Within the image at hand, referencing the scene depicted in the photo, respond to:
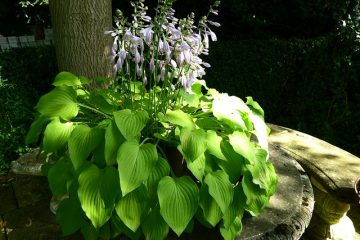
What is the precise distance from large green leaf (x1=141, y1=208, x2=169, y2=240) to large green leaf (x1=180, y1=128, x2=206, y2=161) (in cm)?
27

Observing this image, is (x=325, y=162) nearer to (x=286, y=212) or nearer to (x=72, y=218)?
(x=286, y=212)

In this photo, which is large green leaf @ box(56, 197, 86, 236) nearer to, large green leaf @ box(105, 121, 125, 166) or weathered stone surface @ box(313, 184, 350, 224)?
large green leaf @ box(105, 121, 125, 166)

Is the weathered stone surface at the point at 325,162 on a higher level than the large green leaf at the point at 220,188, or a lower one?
lower

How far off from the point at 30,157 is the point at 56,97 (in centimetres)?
81

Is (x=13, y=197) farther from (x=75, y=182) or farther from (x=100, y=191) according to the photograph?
(x=100, y=191)

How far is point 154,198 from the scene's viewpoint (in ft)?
4.63

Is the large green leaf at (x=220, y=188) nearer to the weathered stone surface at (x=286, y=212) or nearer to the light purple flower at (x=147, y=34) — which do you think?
the weathered stone surface at (x=286, y=212)

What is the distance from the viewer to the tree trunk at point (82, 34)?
2.85 metres

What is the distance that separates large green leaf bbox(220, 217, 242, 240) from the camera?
1.47m

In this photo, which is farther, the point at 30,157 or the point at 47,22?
the point at 47,22

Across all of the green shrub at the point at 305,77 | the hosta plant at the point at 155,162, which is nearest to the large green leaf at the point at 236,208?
the hosta plant at the point at 155,162

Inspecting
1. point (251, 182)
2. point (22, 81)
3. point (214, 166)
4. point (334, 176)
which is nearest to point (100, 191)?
point (214, 166)

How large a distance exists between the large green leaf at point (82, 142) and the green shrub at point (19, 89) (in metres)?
2.09

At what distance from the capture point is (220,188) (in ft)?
4.74
